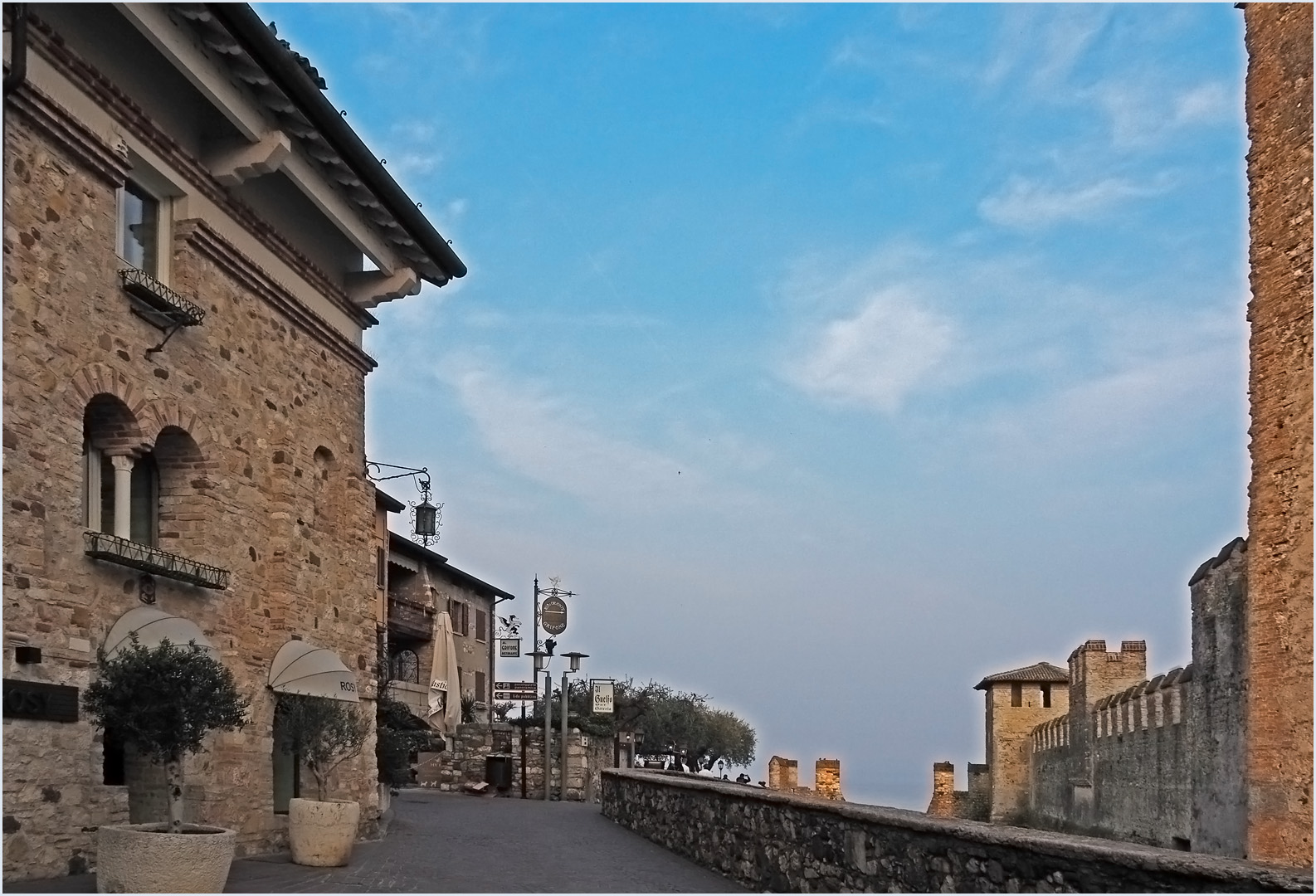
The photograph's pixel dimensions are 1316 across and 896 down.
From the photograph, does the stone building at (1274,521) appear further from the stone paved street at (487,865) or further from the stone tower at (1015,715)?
the stone tower at (1015,715)

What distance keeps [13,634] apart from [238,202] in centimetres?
535

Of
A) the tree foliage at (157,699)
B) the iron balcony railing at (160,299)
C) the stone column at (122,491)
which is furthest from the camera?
the stone column at (122,491)

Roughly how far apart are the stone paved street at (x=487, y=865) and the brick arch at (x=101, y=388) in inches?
139

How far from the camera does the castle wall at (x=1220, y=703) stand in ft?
56.9

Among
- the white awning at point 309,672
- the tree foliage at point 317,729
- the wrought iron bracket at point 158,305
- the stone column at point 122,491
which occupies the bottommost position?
the tree foliage at point 317,729

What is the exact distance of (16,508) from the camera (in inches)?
357

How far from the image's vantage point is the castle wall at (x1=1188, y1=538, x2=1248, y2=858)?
56.9 ft

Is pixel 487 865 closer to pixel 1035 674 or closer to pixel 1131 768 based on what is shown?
pixel 1131 768

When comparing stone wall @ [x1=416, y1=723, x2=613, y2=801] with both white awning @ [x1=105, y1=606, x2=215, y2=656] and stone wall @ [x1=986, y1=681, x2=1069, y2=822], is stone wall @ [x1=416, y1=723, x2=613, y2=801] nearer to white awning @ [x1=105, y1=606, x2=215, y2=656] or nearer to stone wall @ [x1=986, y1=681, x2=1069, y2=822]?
white awning @ [x1=105, y1=606, x2=215, y2=656]

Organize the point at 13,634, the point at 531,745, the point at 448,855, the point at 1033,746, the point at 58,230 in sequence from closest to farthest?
1. the point at 13,634
2. the point at 58,230
3. the point at 448,855
4. the point at 531,745
5. the point at 1033,746

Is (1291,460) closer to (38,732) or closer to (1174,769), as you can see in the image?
(1174,769)

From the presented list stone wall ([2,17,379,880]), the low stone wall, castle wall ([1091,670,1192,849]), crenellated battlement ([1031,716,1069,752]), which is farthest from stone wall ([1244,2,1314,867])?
crenellated battlement ([1031,716,1069,752])

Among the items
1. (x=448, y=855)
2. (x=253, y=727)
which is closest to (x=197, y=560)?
(x=253, y=727)

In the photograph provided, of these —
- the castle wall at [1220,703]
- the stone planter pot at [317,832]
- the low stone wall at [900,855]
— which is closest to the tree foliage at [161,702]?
the stone planter pot at [317,832]
